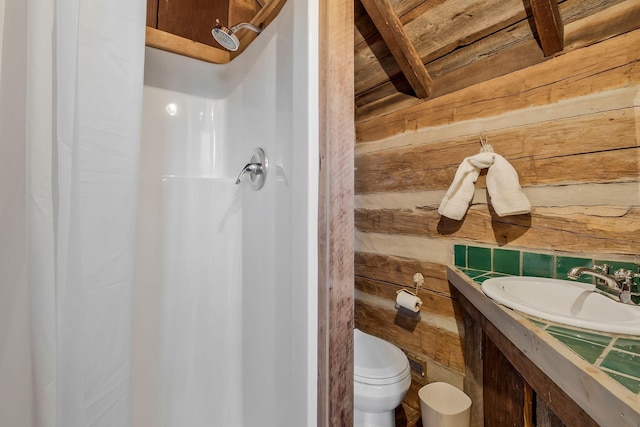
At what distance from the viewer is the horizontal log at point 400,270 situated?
1.60m

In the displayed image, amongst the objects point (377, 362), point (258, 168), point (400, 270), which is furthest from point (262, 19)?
point (377, 362)

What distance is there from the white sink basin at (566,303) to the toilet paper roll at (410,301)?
493mm

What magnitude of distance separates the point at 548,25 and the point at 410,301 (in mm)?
1399

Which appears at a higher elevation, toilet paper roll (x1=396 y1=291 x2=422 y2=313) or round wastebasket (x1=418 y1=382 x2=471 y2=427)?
toilet paper roll (x1=396 y1=291 x2=422 y2=313)

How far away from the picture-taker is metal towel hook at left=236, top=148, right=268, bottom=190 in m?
1.08

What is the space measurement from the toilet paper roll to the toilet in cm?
24

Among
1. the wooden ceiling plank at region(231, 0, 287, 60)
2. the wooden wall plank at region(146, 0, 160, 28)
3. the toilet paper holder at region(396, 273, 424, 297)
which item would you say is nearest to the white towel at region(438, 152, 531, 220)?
the toilet paper holder at region(396, 273, 424, 297)

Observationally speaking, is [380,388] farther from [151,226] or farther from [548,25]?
[548,25]

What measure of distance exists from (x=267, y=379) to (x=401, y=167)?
1391 mm

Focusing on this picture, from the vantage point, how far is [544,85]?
123cm

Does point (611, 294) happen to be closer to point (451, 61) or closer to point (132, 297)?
point (451, 61)

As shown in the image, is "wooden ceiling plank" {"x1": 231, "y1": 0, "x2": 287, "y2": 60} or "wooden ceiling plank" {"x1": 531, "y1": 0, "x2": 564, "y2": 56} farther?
"wooden ceiling plank" {"x1": 531, "y1": 0, "x2": 564, "y2": 56}

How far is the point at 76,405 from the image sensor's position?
0.45 metres

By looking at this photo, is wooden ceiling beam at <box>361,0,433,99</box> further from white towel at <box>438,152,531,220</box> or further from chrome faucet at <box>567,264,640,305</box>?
chrome faucet at <box>567,264,640,305</box>
